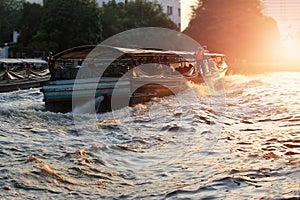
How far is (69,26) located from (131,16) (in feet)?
32.7

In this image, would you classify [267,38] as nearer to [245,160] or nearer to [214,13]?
[214,13]

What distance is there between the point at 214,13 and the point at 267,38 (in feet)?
20.5

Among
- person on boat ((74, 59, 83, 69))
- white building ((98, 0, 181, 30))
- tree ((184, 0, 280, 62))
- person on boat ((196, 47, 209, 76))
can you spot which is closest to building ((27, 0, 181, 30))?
white building ((98, 0, 181, 30))

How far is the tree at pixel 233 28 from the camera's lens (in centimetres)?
4250

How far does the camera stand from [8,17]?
49625 mm

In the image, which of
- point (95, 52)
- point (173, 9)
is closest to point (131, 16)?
point (173, 9)

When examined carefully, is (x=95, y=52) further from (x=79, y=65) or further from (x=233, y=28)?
(x=233, y=28)

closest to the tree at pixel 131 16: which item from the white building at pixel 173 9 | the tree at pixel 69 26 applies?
the tree at pixel 69 26

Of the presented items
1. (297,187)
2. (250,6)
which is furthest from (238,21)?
A: (297,187)

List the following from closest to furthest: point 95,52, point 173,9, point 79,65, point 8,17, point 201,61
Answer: point 95,52 → point 79,65 → point 201,61 → point 8,17 → point 173,9

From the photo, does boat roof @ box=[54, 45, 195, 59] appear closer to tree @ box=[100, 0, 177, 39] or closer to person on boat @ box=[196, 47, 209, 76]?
person on boat @ box=[196, 47, 209, 76]

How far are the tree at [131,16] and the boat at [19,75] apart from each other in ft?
62.2

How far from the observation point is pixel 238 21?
1677 inches

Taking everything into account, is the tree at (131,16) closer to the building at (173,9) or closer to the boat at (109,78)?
the building at (173,9)
